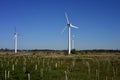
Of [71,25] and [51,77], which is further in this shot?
[71,25]

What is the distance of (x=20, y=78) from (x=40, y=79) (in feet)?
6.56

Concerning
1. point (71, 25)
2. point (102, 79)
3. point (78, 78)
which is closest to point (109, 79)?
point (102, 79)

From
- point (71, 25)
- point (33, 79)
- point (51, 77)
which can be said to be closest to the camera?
point (33, 79)

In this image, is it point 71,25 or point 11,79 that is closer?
point 11,79

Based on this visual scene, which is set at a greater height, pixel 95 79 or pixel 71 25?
pixel 71 25

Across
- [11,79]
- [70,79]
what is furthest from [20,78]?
[70,79]

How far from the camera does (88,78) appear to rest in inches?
1011

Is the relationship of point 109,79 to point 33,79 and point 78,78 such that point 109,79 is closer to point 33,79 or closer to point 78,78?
point 78,78

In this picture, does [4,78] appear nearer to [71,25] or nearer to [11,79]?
[11,79]

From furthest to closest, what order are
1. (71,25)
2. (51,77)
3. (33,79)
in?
(71,25)
(51,77)
(33,79)

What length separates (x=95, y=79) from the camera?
25.1 metres

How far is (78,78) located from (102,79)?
2281 mm

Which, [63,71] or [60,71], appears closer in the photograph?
[63,71]

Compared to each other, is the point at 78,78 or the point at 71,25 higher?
the point at 71,25
